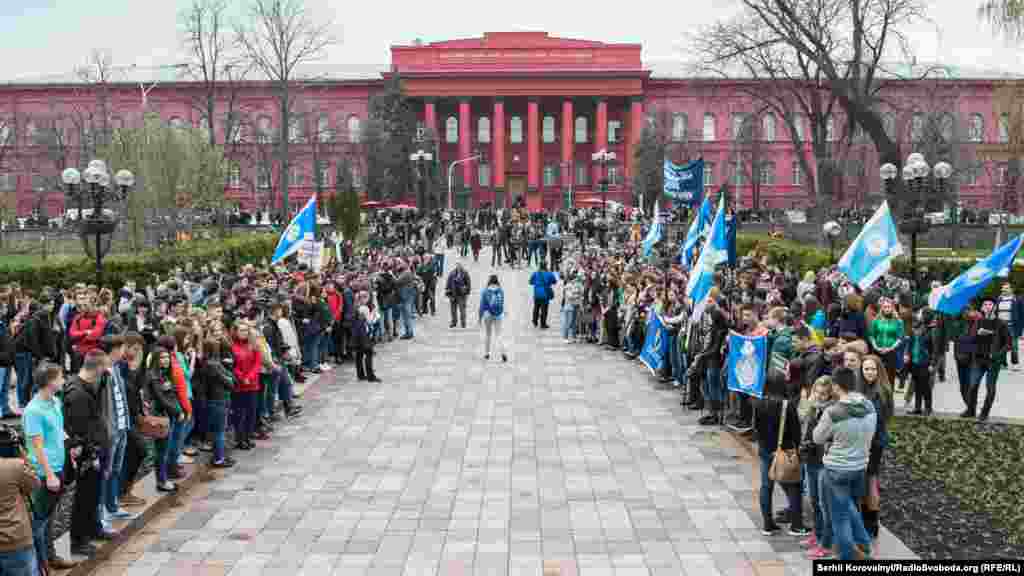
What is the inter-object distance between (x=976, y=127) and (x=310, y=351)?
7610 cm

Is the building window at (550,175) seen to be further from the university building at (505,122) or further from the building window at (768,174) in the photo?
the building window at (768,174)

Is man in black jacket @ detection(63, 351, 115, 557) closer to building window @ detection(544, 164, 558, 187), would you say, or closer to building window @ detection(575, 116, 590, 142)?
building window @ detection(544, 164, 558, 187)

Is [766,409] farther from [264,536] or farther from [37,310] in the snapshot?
[37,310]

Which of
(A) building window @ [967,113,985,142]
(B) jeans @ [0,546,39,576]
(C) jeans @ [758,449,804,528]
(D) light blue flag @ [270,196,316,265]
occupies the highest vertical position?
(A) building window @ [967,113,985,142]

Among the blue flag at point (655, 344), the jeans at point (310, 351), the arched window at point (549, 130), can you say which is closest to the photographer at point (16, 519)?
the jeans at point (310, 351)

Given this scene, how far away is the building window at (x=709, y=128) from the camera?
89.6 metres

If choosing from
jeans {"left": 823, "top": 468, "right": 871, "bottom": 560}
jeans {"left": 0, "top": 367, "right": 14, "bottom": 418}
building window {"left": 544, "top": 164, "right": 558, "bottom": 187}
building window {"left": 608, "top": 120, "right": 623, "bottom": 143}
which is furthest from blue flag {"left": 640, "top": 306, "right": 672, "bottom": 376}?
building window {"left": 608, "top": 120, "right": 623, "bottom": 143}

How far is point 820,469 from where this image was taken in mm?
9562

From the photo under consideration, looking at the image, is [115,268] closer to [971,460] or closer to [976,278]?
[976,278]

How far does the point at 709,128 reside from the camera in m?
89.9

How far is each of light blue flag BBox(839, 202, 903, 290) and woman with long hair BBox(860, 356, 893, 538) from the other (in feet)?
18.9

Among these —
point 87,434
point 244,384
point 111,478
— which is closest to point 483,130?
point 244,384

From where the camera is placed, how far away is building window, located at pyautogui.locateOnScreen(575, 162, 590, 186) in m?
88.2

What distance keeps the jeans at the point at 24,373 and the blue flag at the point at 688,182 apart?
49.9ft
